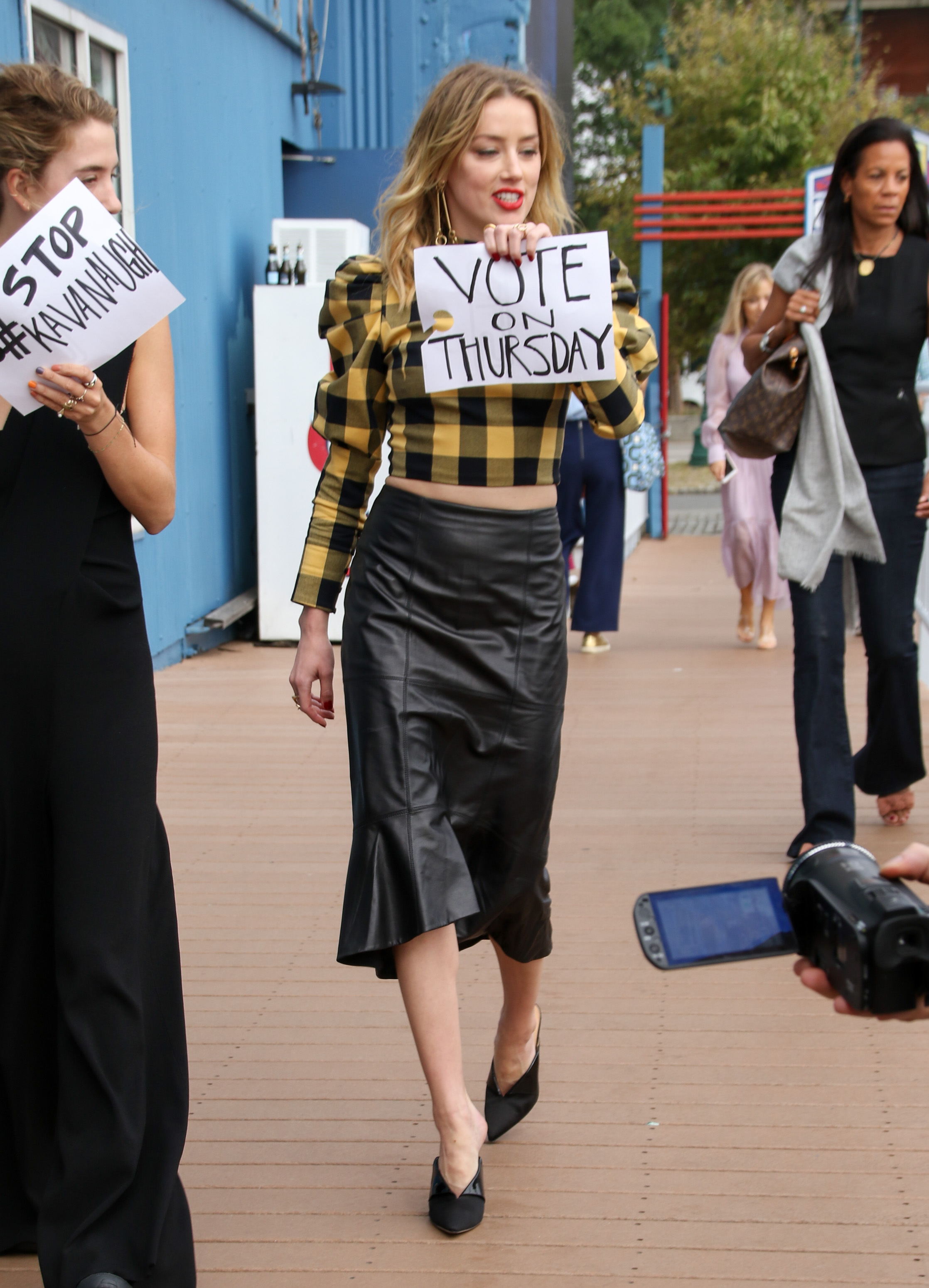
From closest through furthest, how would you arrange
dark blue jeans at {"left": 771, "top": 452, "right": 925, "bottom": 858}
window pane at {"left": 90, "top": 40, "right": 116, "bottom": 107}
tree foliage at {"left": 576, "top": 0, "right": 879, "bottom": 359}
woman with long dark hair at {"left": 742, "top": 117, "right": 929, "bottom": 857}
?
woman with long dark hair at {"left": 742, "top": 117, "right": 929, "bottom": 857} < dark blue jeans at {"left": 771, "top": 452, "right": 925, "bottom": 858} < window pane at {"left": 90, "top": 40, "right": 116, "bottom": 107} < tree foliage at {"left": 576, "top": 0, "right": 879, "bottom": 359}

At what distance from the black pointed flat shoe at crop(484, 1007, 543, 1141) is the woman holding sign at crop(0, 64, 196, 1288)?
81 centimetres

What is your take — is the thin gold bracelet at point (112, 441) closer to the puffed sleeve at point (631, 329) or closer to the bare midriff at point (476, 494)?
the bare midriff at point (476, 494)

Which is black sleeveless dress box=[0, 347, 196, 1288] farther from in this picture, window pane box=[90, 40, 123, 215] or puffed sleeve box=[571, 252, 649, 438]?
window pane box=[90, 40, 123, 215]

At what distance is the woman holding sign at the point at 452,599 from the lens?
2947 millimetres

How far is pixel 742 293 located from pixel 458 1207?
300 inches

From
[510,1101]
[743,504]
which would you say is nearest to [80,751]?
[510,1101]

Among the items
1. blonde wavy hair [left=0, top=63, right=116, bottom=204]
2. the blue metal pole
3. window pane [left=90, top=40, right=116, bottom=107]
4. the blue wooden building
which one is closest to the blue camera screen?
blonde wavy hair [left=0, top=63, right=116, bottom=204]

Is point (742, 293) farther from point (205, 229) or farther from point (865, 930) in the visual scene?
point (865, 930)

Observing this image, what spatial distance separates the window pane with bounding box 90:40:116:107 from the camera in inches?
318

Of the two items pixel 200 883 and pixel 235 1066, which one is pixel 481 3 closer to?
pixel 200 883

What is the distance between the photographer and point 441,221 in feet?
10.4

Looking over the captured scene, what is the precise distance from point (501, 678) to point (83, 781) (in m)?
0.83

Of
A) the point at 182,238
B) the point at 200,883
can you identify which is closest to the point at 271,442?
the point at 182,238

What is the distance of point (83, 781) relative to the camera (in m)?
2.61
